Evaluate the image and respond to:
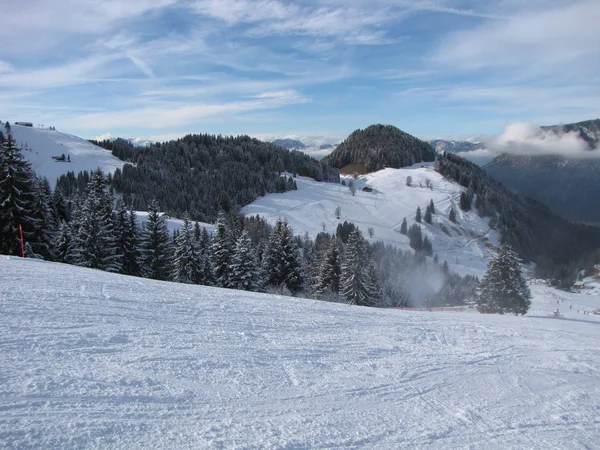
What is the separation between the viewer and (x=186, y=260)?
32781 mm

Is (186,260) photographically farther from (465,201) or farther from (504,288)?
(465,201)

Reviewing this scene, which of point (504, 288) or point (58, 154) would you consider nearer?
point (504, 288)

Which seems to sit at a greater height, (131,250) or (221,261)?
(131,250)

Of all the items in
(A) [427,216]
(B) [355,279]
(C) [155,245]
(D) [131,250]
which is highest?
(C) [155,245]

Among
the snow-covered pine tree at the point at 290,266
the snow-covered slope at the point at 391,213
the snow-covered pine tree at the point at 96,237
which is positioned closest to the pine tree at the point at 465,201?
the snow-covered slope at the point at 391,213

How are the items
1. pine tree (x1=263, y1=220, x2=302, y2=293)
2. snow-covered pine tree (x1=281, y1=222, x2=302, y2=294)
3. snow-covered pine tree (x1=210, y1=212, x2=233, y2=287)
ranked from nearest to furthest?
snow-covered pine tree (x1=210, y1=212, x2=233, y2=287), pine tree (x1=263, y1=220, x2=302, y2=293), snow-covered pine tree (x1=281, y1=222, x2=302, y2=294)

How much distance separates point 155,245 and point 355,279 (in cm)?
1844

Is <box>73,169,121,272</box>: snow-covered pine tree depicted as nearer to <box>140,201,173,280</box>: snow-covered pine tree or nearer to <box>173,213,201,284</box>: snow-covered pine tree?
<box>140,201,173,280</box>: snow-covered pine tree

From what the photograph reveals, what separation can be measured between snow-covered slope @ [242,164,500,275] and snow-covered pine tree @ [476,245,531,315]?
79.4m

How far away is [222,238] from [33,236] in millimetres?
14665

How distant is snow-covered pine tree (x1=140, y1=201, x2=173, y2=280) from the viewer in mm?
33281

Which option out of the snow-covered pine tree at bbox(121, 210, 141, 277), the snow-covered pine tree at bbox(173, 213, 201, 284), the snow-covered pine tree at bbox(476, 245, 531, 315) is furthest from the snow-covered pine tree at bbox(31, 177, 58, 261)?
the snow-covered pine tree at bbox(476, 245, 531, 315)

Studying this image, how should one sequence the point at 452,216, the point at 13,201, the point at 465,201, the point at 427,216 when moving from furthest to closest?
the point at 465,201 < the point at 452,216 < the point at 427,216 < the point at 13,201

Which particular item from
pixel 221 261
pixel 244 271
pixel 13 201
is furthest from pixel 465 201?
pixel 13 201
